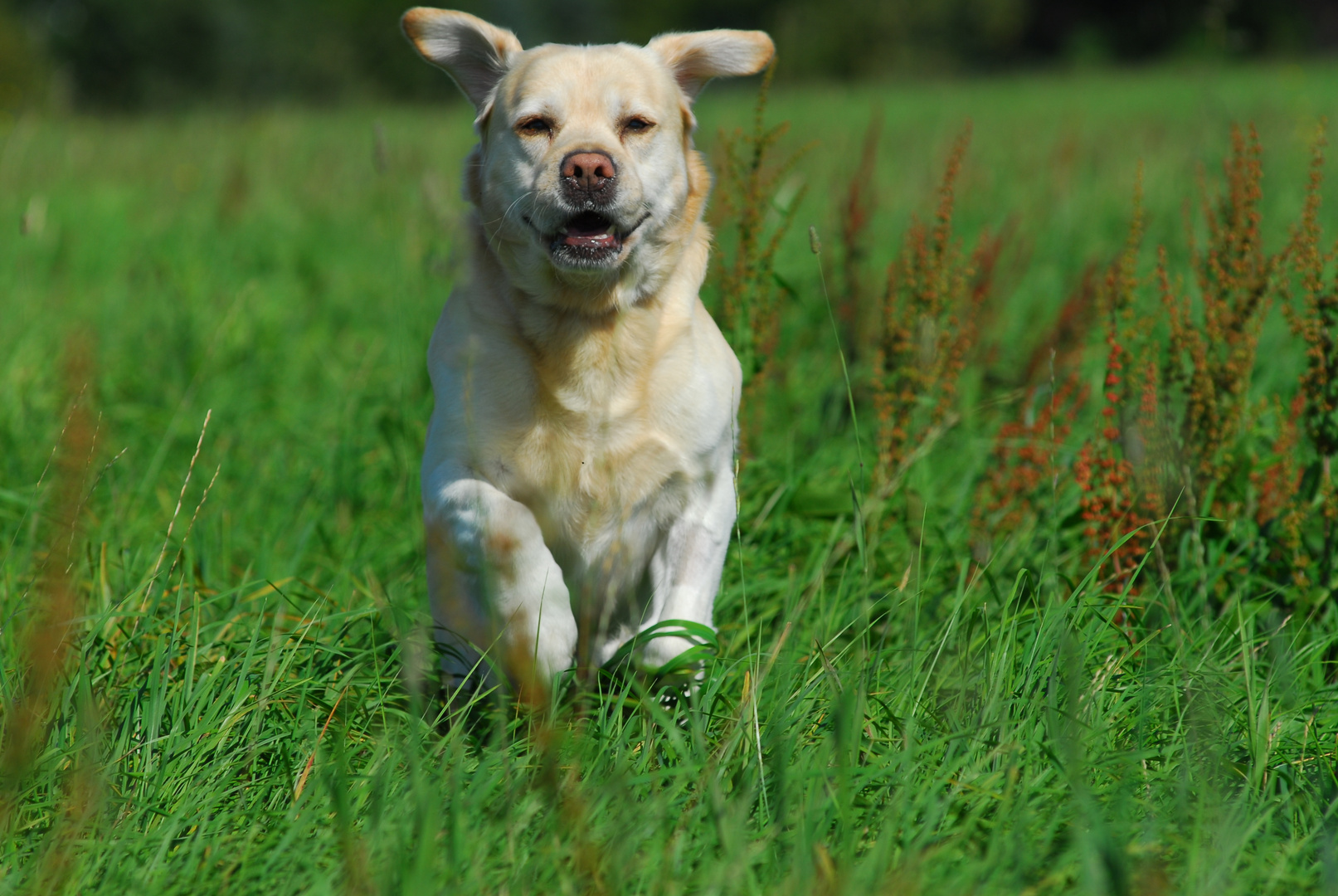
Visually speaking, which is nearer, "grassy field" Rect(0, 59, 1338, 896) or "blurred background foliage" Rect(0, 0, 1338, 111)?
"grassy field" Rect(0, 59, 1338, 896)

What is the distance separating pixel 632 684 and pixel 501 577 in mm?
349

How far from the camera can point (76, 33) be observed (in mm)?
29062

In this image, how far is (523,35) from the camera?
108 ft

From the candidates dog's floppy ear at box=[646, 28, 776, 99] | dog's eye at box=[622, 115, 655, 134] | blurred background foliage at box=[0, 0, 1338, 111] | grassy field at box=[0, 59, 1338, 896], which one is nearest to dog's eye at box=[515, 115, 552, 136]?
dog's eye at box=[622, 115, 655, 134]

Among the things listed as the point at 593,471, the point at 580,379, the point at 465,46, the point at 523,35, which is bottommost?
the point at 523,35

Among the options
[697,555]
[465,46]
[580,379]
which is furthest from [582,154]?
[697,555]

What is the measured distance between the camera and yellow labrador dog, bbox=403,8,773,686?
7.79 ft

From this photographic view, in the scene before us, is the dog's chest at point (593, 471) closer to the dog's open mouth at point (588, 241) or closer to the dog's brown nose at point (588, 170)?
the dog's open mouth at point (588, 241)

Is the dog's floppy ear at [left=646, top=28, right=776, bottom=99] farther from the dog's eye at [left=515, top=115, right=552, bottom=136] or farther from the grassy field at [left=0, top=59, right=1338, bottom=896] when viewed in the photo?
the grassy field at [left=0, top=59, right=1338, bottom=896]

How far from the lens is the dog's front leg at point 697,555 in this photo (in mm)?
2402

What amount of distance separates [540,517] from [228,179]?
7.22 m

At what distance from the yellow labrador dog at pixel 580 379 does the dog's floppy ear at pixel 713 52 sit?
0.01 meters

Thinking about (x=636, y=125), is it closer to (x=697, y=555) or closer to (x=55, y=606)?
(x=697, y=555)

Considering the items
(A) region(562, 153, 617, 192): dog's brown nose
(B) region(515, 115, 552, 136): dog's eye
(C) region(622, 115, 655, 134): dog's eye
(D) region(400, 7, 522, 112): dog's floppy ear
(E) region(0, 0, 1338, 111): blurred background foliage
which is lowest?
(E) region(0, 0, 1338, 111): blurred background foliage
